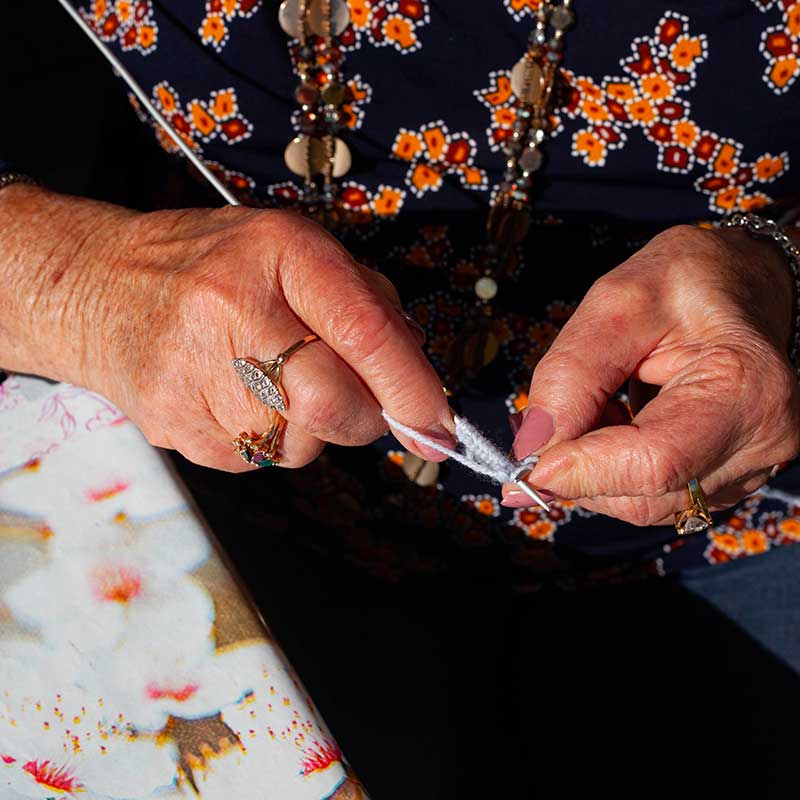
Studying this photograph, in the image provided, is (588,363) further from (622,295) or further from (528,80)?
(528,80)

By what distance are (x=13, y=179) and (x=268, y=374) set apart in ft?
1.41

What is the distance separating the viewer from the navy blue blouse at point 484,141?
79cm

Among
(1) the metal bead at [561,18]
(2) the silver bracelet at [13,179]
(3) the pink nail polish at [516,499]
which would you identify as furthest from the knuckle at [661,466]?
(2) the silver bracelet at [13,179]

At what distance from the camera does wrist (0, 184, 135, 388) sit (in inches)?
30.0

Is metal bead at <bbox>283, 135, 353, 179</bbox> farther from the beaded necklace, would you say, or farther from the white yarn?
the white yarn

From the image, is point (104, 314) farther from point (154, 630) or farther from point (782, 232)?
point (782, 232)

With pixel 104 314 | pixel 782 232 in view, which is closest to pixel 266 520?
pixel 104 314

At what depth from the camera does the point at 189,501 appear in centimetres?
77

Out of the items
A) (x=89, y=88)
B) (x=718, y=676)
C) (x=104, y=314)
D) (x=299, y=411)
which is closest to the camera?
(x=299, y=411)

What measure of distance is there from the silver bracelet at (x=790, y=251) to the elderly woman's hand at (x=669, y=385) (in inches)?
1.4

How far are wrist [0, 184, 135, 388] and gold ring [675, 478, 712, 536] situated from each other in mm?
557

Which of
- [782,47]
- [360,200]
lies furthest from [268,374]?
[782,47]

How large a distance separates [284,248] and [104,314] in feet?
0.68

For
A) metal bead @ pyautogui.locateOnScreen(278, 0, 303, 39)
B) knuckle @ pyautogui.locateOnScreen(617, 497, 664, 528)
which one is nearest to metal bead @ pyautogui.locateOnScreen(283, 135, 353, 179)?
metal bead @ pyautogui.locateOnScreen(278, 0, 303, 39)
